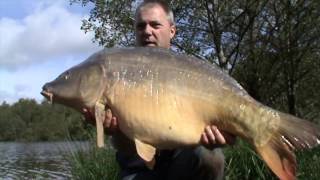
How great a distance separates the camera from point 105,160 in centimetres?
981

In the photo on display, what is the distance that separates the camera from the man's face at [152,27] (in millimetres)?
4930

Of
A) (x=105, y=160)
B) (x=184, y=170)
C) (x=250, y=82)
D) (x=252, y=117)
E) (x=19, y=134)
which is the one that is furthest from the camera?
(x=19, y=134)

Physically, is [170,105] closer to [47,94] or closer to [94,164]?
[47,94]

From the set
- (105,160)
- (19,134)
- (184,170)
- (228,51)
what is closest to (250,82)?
(228,51)

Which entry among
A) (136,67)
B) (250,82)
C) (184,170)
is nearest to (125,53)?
(136,67)

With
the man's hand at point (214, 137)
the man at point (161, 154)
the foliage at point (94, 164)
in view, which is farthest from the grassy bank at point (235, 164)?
the man's hand at point (214, 137)

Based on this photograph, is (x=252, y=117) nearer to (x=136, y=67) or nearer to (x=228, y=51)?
(x=136, y=67)

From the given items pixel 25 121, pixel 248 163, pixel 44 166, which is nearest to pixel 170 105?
pixel 248 163

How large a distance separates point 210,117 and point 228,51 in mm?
19357

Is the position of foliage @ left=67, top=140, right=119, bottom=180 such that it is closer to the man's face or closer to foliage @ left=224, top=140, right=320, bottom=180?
foliage @ left=224, top=140, right=320, bottom=180

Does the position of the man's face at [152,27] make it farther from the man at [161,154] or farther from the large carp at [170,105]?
the large carp at [170,105]

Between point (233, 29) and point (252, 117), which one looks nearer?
point (252, 117)

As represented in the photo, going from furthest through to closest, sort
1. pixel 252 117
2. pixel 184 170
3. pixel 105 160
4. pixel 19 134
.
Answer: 1. pixel 19 134
2. pixel 105 160
3. pixel 184 170
4. pixel 252 117

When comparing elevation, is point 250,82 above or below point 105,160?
above
